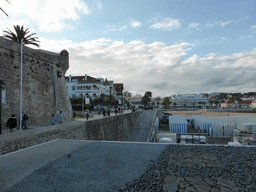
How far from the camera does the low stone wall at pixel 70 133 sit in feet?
24.9

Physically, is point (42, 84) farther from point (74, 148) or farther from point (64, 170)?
point (64, 170)

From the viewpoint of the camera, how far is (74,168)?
498 cm

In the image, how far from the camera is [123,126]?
2431 centimetres

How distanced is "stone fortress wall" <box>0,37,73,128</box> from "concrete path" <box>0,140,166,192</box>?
283 inches

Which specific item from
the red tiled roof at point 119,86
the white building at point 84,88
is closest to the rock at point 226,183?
the white building at point 84,88

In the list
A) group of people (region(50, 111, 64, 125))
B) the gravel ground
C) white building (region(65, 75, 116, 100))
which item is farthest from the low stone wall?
white building (region(65, 75, 116, 100))

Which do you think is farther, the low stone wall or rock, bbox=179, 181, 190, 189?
the low stone wall

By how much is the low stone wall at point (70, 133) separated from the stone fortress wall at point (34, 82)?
9.95 ft

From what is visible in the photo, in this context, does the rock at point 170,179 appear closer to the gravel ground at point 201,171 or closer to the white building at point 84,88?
the gravel ground at point 201,171

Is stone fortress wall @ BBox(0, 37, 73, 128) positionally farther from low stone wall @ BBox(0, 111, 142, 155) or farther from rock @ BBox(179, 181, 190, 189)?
rock @ BBox(179, 181, 190, 189)

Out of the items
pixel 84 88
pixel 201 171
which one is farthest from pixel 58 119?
pixel 84 88

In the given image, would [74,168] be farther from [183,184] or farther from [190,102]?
[190,102]

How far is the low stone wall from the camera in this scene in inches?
299

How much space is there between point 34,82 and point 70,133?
6190 mm
